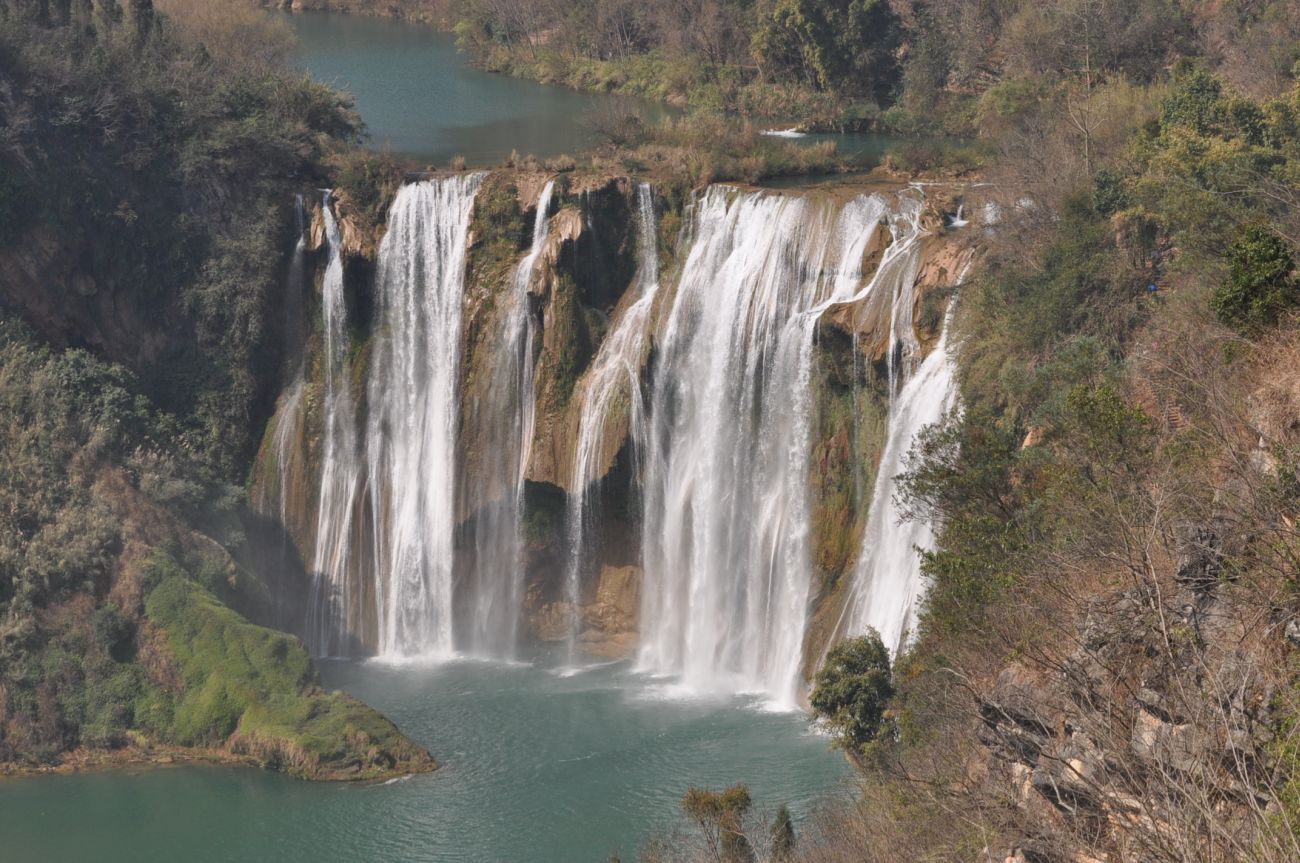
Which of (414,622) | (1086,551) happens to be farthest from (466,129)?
(1086,551)

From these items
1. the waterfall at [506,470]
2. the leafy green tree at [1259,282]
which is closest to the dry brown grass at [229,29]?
the waterfall at [506,470]

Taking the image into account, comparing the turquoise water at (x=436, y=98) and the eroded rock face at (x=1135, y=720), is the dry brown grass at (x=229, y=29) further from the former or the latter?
the eroded rock face at (x=1135, y=720)

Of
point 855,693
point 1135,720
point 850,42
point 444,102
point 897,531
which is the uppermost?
point 850,42

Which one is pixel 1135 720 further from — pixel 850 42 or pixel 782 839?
pixel 850 42

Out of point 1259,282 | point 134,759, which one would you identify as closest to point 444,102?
point 134,759

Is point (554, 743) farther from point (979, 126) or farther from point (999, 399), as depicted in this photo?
point (979, 126)

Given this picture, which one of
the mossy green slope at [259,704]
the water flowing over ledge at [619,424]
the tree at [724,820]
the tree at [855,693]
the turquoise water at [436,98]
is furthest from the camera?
the turquoise water at [436,98]
